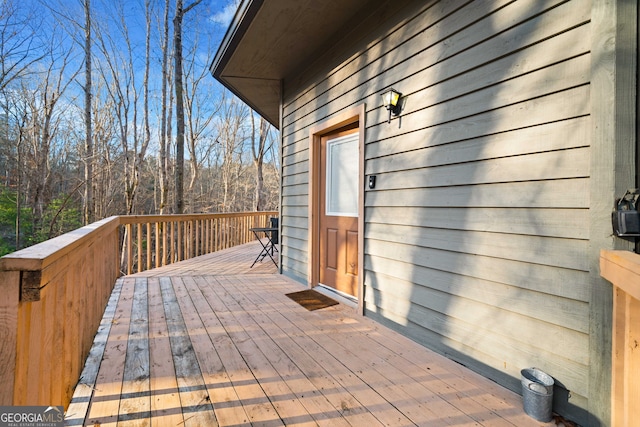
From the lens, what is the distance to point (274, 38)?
3.45 meters

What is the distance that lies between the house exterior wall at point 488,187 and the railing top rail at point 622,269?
122mm

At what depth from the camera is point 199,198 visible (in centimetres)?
1677

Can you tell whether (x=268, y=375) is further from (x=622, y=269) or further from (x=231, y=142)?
(x=231, y=142)

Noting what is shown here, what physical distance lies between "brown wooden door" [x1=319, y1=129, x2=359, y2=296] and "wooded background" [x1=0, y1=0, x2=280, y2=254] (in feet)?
14.9

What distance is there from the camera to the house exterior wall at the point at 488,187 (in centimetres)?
151

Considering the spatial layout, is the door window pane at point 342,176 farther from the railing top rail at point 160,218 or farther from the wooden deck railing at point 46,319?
the railing top rail at point 160,218

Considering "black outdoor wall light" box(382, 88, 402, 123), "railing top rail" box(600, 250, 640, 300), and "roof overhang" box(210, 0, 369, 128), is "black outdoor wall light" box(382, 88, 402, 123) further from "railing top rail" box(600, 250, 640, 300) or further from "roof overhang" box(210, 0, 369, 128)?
"railing top rail" box(600, 250, 640, 300)

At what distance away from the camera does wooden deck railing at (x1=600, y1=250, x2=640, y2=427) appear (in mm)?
1169

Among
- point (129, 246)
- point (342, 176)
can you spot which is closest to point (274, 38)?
point (342, 176)

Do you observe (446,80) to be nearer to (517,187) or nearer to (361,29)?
(517,187)

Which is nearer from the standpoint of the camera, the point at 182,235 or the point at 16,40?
the point at 182,235

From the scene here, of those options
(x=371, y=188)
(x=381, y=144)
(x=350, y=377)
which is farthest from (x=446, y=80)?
(x=350, y=377)

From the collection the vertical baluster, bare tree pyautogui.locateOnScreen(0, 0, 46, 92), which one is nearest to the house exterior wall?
the vertical baluster

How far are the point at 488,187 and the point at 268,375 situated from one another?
1764mm
